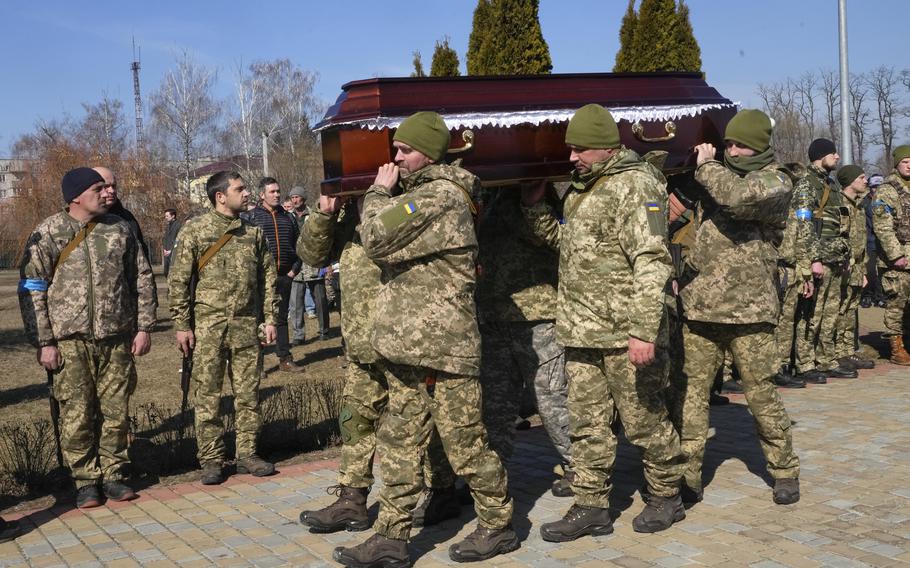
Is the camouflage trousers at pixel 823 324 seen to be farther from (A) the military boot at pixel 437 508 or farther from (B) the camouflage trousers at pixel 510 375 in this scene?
(A) the military boot at pixel 437 508

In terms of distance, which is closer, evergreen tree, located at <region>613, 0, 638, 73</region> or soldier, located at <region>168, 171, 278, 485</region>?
soldier, located at <region>168, 171, 278, 485</region>

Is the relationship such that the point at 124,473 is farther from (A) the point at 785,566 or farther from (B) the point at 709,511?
(A) the point at 785,566

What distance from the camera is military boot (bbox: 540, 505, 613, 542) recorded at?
15.3 ft

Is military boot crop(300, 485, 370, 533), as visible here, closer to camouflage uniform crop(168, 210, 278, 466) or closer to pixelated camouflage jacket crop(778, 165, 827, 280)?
camouflage uniform crop(168, 210, 278, 466)

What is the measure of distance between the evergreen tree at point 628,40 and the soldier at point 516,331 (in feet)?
46.9

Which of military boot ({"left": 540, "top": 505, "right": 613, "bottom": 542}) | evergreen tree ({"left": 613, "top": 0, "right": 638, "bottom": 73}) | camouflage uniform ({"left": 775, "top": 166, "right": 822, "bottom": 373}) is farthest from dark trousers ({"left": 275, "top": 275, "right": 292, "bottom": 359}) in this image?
evergreen tree ({"left": 613, "top": 0, "right": 638, "bottom": 73})

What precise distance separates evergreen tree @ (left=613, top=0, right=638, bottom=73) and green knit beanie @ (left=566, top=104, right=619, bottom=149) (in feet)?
48.4

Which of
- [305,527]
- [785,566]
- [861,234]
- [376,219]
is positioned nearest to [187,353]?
[305,527]

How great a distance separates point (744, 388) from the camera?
513cm

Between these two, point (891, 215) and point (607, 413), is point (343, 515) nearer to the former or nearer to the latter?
point (607, 413)

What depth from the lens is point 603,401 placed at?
469 centimetres

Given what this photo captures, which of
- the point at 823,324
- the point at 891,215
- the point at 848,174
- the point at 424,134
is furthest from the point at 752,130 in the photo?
the point at 891,215

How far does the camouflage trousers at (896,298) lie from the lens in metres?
10.1

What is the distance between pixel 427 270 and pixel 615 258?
0.99m
